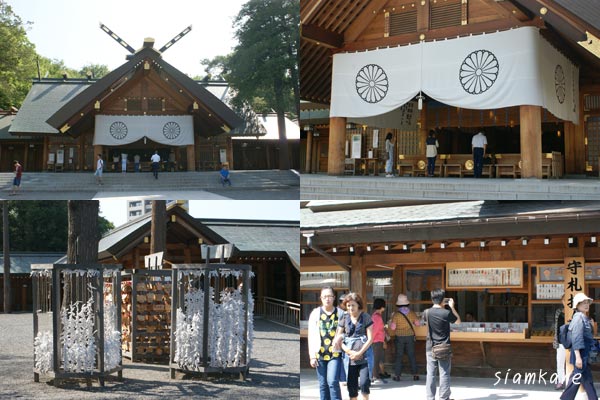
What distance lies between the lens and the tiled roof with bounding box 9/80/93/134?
886cm

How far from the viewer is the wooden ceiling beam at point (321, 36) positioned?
10.6 m

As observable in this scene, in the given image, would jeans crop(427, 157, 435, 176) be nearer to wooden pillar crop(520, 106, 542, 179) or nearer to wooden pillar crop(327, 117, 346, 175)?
wooden pillar crop(327, 117, 346, 175)

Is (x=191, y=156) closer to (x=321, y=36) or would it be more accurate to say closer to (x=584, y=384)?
(x=321, y=36)

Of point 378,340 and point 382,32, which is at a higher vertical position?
point 382,32

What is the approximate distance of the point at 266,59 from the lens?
8.15 meters

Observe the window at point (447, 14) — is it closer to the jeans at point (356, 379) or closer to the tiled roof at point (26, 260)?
the jeans at point (356, 379)

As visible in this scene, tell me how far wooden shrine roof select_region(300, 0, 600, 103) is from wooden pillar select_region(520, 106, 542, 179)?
46.7 inches

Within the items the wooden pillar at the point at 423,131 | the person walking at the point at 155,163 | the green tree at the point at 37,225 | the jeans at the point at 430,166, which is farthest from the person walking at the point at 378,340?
the green tree at the point at 37,225

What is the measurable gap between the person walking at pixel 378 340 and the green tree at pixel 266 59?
8.83 ft

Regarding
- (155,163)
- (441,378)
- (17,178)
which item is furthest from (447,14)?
(17,178)

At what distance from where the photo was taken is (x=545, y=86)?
9984 mm

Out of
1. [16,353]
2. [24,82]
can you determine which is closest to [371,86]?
[24,82]

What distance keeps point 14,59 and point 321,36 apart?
4.96 metres

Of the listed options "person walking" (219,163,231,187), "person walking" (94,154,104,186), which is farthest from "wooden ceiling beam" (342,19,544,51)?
"person walking" (94,154,104,186)
